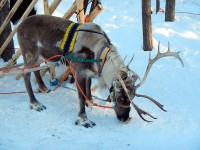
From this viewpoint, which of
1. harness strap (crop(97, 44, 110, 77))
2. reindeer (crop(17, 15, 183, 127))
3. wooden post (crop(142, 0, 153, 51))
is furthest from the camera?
wooden post (crop(142, 0, 153, 51))

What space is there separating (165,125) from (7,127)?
7.94 ft

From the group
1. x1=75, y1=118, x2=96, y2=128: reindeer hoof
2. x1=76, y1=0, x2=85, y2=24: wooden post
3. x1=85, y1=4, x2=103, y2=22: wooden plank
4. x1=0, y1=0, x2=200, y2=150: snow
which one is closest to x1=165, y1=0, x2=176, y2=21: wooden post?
x1=0, y1=0, x2=200, y2=150: snow

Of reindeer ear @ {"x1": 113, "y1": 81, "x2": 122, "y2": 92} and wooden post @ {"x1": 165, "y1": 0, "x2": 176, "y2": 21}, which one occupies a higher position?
reindeer ear @ {"x1": 113, "y1": 81, "x2": 122, "y2": 92}

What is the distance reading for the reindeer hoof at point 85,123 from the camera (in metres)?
4.93

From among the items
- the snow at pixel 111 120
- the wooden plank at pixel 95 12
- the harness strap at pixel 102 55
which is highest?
the wooden plank at pixel 95 12

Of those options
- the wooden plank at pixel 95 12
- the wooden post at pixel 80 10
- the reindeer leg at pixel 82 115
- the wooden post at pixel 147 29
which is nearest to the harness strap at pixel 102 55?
the reindeer leg at pixel 82 115

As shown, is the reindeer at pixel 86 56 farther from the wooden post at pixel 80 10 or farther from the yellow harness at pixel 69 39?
the wooden post at pixel 80 10

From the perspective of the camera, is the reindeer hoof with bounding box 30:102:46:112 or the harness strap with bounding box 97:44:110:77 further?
the reindeer hoof with bounding box 30:102:46:112

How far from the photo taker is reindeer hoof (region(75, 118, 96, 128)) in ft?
16.2

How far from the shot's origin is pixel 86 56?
15.7 feet

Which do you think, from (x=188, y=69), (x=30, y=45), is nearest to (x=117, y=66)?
(x=30, y=45)

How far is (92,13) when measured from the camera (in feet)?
18.9

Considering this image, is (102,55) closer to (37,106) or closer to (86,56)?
(86,56)

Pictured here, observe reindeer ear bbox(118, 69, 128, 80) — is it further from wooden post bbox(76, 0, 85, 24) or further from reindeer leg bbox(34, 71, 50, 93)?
reindeer leg bbox(34, 71, 50, 93)
